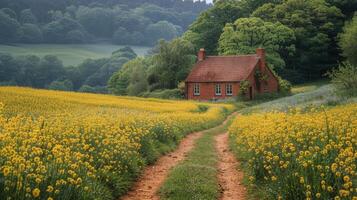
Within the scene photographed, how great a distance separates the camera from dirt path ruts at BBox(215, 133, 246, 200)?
1099cm

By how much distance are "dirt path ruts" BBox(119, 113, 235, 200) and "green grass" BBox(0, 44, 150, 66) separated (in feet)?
432

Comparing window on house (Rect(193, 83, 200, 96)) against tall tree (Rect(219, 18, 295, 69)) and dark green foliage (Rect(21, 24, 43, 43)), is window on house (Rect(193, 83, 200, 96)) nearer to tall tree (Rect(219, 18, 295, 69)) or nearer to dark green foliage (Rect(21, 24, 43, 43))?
tall tree (Rect(219, 18, 295, 69))

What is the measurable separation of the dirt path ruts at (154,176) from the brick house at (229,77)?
3661 centimetres

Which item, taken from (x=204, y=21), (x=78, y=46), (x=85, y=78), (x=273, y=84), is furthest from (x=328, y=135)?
(x=78, y=46)

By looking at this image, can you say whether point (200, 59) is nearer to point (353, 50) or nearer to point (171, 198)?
point (353, 50)

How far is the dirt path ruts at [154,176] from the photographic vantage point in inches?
432

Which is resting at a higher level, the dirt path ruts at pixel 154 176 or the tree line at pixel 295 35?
the tree line at pixel 295 35

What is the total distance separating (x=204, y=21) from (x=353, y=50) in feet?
117

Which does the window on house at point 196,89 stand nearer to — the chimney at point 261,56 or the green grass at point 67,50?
the chimney at point 261,56

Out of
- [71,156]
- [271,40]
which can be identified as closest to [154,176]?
[71,156]

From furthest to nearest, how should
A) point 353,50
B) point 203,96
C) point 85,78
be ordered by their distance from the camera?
point 85,78 → point 203,96 → point 353,50

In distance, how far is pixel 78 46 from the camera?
593 feet

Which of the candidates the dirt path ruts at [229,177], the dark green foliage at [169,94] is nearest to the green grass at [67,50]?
the dark green foliage at [169,94]

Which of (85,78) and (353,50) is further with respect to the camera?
(85,78)
